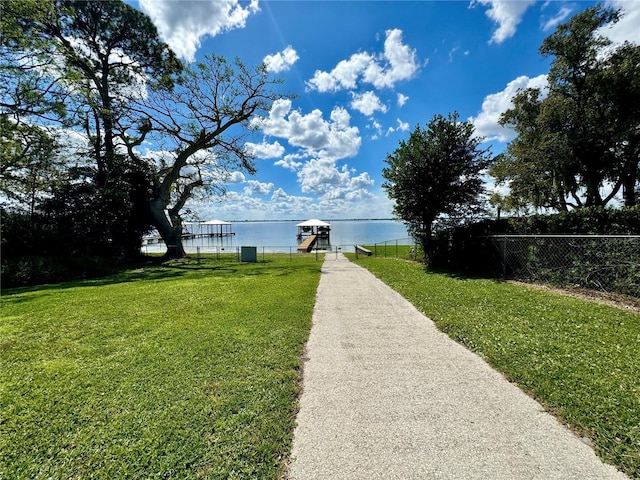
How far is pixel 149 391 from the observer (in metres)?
2.81

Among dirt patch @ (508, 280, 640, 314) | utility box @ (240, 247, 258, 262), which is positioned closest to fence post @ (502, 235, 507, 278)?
A: dirt patch @ (508, 280, 640, 314)

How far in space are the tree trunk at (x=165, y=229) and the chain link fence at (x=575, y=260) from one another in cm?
1834

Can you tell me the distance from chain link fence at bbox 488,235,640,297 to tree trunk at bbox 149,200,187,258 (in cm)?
1834

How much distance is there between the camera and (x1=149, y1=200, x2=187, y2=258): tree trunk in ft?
59.1

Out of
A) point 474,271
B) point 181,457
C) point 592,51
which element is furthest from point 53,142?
point 592,51

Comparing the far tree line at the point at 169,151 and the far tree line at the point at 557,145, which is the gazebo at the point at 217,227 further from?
the far tree line at the point at 557,145

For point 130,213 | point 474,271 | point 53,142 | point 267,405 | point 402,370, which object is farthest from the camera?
point 130,213

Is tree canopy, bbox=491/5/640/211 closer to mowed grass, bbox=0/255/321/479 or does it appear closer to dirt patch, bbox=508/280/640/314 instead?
dirt patch, bbox=508/280/640/314

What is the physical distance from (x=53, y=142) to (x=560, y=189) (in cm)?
2813

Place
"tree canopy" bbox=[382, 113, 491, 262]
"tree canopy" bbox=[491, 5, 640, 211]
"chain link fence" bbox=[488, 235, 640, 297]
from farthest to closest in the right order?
"tree canopy" bbox=[491, 5, 640, 211]
"tree canopy" bbox=[382, 113, 491, 262]
"chain link fence" bbox=[488, 235, 640, 297]

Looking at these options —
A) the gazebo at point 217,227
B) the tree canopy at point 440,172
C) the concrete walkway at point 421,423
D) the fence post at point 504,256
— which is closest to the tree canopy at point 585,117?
the tree canopy at point 440,172

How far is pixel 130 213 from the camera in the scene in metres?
17.2

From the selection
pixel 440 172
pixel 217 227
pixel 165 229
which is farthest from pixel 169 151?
pixel 217 227

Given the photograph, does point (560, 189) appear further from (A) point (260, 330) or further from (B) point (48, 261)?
(B) point (48, 261)
